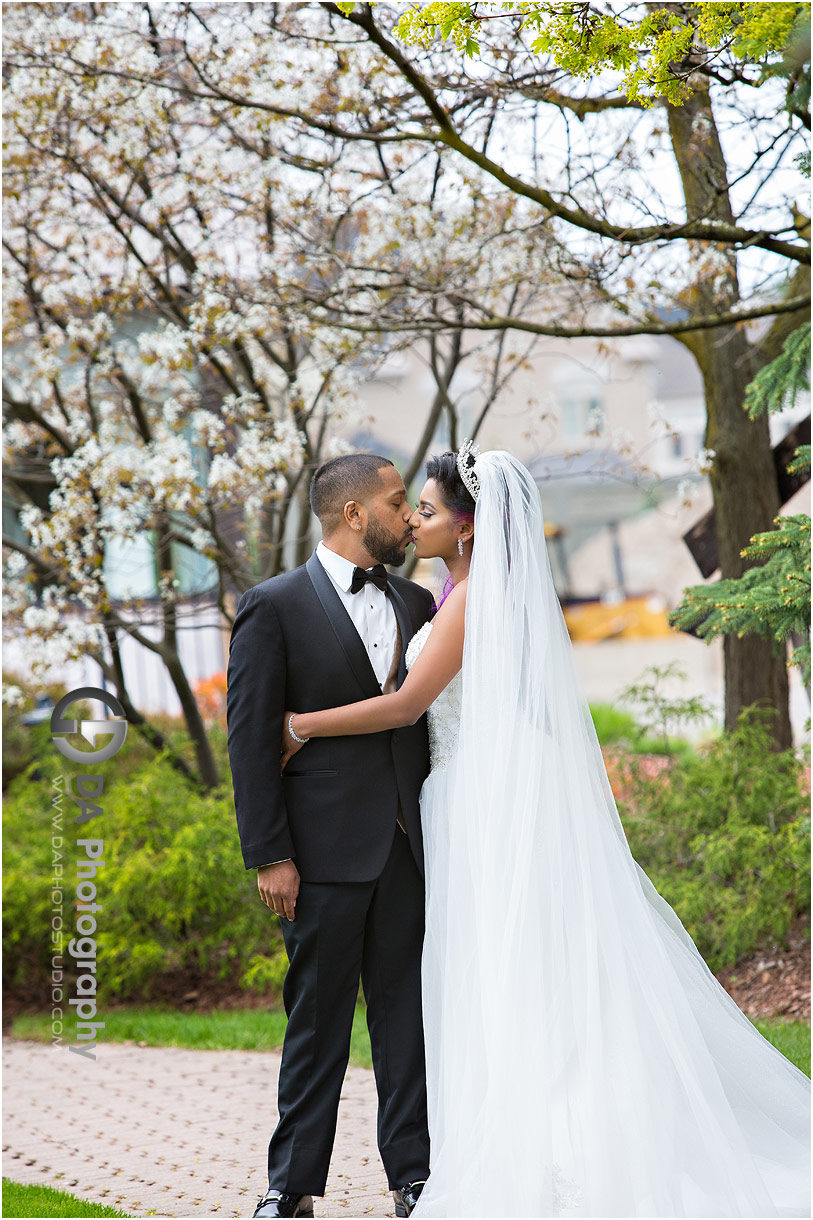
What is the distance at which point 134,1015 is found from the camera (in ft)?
23.1

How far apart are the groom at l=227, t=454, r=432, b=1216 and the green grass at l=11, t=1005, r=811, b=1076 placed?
7.67ft

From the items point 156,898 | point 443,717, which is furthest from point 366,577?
point 156,898

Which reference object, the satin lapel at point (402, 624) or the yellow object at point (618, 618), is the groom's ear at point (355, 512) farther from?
the yellow object at point (618, 618)

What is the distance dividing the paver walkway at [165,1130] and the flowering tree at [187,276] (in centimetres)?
254

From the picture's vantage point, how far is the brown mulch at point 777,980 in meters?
5.45

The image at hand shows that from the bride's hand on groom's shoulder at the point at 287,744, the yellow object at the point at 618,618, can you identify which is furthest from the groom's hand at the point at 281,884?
the yellow object at the point at 618,618

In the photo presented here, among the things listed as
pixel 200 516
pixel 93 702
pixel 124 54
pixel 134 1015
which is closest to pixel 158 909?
pixel 134 1015

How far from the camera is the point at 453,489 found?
337 cm

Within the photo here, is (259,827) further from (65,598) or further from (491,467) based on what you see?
(65,598)

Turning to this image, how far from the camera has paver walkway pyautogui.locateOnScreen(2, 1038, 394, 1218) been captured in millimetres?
3738

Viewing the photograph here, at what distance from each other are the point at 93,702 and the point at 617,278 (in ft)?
20.4

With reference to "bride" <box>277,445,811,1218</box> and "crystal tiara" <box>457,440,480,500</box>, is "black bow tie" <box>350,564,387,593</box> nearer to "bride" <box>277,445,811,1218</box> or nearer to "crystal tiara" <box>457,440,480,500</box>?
"bride" <box>277,445,811,1218</box>

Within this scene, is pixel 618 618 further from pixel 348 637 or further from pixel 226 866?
pixel 348 637

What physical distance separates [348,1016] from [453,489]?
1606mm
